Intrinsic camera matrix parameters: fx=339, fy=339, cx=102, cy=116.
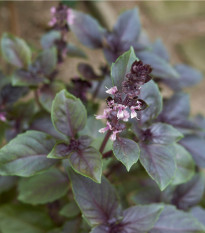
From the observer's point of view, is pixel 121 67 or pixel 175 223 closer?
pixel 121 67

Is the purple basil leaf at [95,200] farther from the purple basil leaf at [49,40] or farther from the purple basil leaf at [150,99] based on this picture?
the purple basil leaf at [49,40]

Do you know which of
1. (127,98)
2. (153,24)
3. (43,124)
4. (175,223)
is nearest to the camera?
(127,98)

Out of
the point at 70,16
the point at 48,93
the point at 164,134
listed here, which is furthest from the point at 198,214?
the point at 70,16

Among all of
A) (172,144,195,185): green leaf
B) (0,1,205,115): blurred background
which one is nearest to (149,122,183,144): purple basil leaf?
(172,144,195,185): green leaf

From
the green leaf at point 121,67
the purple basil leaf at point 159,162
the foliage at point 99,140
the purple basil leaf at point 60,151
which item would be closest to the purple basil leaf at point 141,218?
the foliage at point 99,140

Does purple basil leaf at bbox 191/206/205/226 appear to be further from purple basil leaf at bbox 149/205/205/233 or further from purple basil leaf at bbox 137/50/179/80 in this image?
purple basil leaf at bbox 137/50/179/80

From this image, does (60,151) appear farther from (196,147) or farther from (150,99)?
(196,147)
